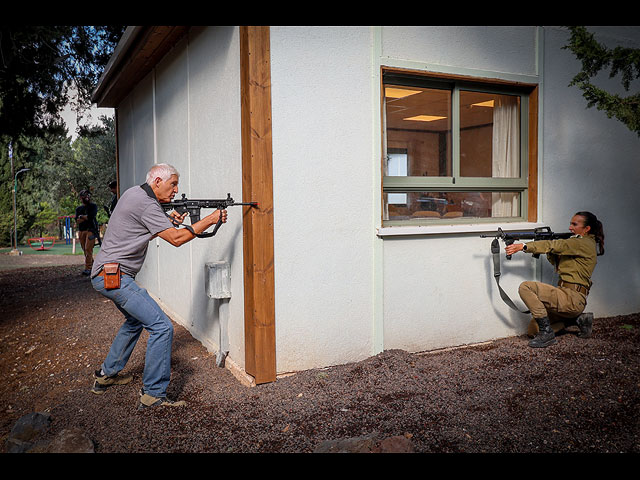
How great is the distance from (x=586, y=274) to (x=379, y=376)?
9.26ft

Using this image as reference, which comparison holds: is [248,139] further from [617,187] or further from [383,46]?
[617,187]

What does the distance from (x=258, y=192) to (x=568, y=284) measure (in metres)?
3.78

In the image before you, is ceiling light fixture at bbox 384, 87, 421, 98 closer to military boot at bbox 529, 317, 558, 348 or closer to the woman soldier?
the woman soldier

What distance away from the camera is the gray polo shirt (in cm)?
460

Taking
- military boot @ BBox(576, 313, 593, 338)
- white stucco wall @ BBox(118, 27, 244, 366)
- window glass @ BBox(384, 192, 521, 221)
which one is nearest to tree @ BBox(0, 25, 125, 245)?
white stucco wall @ BBox(118, 27, 244, 366)

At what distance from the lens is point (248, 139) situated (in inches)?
194


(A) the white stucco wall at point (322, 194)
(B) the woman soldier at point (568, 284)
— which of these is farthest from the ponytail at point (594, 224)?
(A) the white stucco wall at point (322, 194)

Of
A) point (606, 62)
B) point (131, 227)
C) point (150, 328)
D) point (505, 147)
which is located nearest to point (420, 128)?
point (505, 147)

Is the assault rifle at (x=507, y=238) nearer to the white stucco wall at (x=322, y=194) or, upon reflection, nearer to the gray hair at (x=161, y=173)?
the white stucco wall at (x=322, y=194)

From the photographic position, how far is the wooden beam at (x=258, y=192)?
16.1ft

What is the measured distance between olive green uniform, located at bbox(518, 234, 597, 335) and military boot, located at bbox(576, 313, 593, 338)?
104 mm

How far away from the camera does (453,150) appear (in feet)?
20.7

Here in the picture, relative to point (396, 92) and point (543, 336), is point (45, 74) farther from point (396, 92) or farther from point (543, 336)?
point (543, 336)
